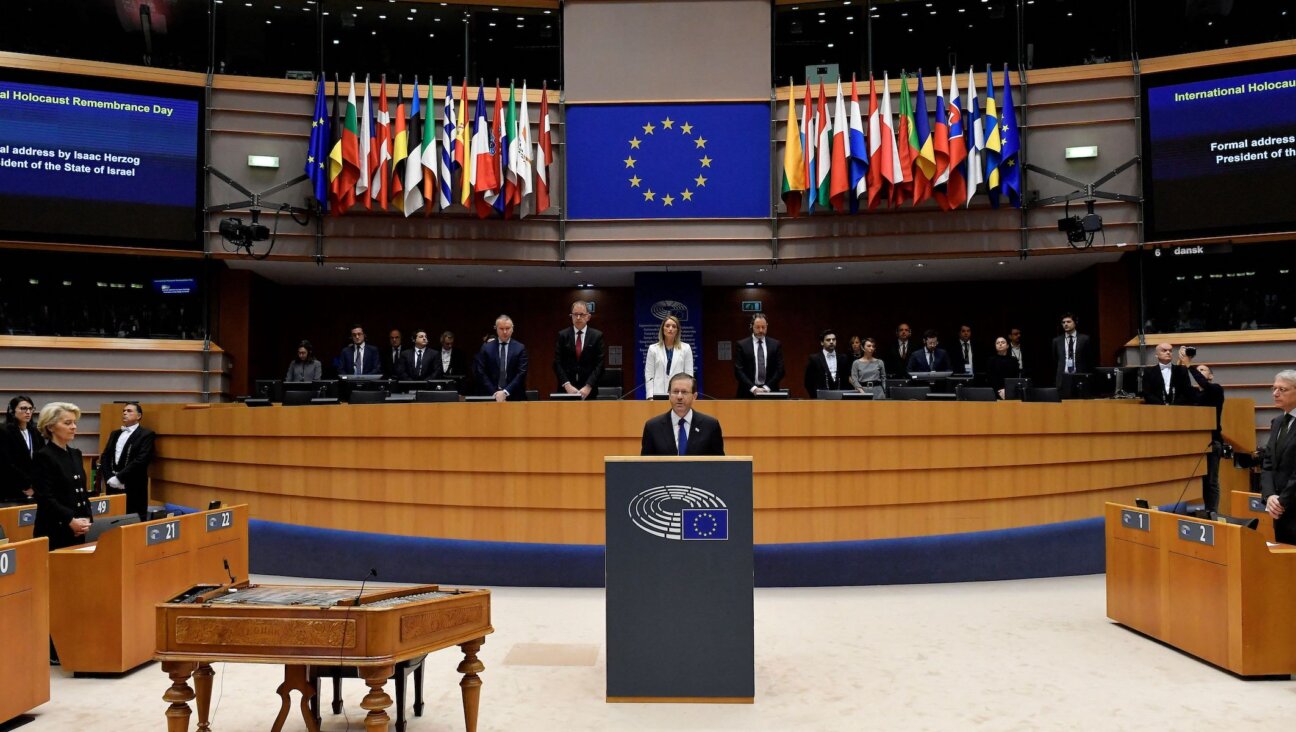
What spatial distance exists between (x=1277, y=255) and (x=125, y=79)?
44.8ft

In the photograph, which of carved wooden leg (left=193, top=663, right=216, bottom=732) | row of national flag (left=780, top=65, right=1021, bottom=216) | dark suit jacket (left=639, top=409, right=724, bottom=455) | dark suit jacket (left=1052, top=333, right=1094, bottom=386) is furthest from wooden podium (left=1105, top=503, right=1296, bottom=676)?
row of national flag (left=780, top=65, right=1021, bottom=216)

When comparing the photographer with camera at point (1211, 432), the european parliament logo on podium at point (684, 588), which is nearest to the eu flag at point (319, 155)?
the european parliament logo on podium at point (684, 588)

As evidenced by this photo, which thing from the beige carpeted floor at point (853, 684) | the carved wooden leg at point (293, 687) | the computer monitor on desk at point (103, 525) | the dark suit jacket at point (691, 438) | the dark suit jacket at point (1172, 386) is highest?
the dark suit jacket at point (1172, 386)

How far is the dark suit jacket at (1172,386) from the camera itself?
8875 millimetres

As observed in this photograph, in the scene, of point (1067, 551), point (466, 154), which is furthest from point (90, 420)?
point (1067, 551)

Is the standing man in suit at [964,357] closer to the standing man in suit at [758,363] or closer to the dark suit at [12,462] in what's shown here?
the standing man in suit at [758,363]

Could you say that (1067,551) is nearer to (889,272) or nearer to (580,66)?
(889,272)

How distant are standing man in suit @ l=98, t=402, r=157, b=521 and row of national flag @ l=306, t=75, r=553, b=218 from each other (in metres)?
3.92

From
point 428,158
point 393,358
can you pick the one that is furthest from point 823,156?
point 393,358

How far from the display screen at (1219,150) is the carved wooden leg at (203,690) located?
35.8 ft

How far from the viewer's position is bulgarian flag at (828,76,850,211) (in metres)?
11.2

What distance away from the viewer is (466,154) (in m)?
11.4

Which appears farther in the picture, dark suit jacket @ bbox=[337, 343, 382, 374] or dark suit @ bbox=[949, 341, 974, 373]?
dark suit @ bbox=[949, 341, 974, 373]

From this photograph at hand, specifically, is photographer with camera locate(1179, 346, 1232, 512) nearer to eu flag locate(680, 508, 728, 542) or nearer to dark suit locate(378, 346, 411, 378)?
eu flag locate(680, 508, 728, 542)
